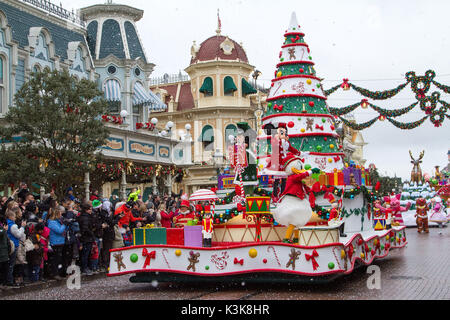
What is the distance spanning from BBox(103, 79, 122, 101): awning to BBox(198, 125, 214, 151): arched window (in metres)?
15.4

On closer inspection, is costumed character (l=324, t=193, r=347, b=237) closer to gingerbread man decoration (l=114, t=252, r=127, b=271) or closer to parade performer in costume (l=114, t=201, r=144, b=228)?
gingerbread man decoration (l=114, t=252, r=127, b=271)

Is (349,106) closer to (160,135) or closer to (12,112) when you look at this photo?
(160,135)

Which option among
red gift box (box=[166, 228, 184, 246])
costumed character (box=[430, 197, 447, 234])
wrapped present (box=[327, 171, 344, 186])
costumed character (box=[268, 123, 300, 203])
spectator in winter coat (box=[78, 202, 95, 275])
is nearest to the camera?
costumed character (box=[268, 123, 300, 203])

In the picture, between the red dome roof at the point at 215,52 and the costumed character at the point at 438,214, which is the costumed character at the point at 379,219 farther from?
the red dome roof at the point at 215,52

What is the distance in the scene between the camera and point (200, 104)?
4188 cm

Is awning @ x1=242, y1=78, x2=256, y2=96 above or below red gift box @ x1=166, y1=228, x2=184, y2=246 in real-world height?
above

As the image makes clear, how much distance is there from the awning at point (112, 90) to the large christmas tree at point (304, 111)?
12430 millimetres

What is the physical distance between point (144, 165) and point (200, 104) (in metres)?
17.0

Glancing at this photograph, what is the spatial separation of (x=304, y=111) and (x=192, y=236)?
5592 millimetres

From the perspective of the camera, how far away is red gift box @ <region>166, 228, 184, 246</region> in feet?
33.0

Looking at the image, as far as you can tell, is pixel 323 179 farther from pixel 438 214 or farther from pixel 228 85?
pixel 228 85

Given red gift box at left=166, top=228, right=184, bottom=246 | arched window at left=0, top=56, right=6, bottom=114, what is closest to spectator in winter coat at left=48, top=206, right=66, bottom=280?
red gift box at left=166, top=228, right=184, bottom=246

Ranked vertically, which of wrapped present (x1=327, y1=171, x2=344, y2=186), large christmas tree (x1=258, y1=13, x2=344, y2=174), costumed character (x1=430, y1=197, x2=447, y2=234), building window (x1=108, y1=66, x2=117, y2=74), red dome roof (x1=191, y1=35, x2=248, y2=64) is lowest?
costumed character (x1=430, y1=197, x2=447, y2=234)
